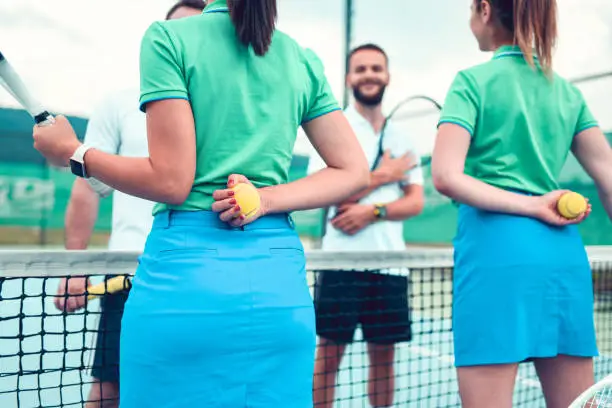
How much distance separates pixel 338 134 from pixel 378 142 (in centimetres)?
128

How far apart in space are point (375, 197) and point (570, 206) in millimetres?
1050

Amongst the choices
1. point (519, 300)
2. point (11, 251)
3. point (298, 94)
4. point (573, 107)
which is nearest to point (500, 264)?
point (519, 300)

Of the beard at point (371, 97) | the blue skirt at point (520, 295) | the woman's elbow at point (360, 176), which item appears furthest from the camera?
the beard at point (371, 97)

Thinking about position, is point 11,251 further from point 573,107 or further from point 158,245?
point 573,107

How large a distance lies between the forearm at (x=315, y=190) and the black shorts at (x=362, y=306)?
3.87ft

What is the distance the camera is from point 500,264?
121cm

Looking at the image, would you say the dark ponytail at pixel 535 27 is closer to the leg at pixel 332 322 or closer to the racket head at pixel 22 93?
the racket head at pixel 22 93

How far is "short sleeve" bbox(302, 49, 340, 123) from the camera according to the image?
105 centimetres

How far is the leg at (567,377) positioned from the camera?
4.14 ft

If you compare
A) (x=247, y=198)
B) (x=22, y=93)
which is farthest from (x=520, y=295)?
(x=22, y=93)

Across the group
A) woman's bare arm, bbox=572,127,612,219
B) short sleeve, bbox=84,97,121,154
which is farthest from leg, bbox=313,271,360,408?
woman's bare arm, bbox=572,127,612,219

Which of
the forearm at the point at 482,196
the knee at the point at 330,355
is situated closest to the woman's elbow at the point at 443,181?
the forearm at the point at 482,196

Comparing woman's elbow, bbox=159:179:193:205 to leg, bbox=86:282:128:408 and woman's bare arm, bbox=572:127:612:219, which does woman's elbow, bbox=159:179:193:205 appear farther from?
woman's bare arm, bbox=572:127:612:219

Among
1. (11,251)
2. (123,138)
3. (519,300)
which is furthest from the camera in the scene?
(123,138)
